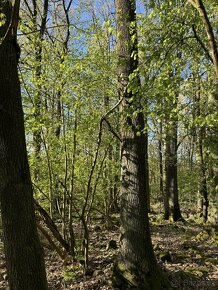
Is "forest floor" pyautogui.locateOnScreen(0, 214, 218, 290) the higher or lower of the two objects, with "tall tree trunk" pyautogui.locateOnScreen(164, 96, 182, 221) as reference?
lower

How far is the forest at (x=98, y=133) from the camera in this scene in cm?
292

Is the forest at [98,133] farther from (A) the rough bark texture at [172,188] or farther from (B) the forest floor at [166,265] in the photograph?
(A) the rough bark texture at [172,188]

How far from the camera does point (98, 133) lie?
6.45 meters

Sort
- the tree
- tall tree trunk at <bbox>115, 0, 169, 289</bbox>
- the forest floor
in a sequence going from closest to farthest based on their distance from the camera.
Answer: the tree
tall tree trunk at <bbox>115, 0, 169, 289</bbox>
the forest floor

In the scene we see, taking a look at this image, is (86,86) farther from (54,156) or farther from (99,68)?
(54,156)

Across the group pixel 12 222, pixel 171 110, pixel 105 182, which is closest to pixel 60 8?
pixel 105 182

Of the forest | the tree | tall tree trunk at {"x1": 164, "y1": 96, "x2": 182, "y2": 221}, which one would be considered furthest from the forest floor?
tall tree trunk at {"x1": 164, "y1": 96, "x2": 182, "y2": 221}

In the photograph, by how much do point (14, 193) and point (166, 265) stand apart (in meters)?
4.11

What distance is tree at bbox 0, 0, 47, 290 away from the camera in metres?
2.85

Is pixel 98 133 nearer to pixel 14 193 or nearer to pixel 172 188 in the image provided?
pixel 14 193

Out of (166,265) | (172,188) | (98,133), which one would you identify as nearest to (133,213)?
(166,265)

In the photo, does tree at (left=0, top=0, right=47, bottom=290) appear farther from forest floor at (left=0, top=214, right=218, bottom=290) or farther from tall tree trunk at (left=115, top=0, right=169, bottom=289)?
forest floor at (left=0, top=214, right=218, bottom=290)

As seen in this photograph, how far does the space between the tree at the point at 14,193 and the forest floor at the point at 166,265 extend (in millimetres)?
2349

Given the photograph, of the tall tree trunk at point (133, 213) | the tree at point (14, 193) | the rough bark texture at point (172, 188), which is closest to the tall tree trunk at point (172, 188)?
the rough bark texture at point (172, 188)
